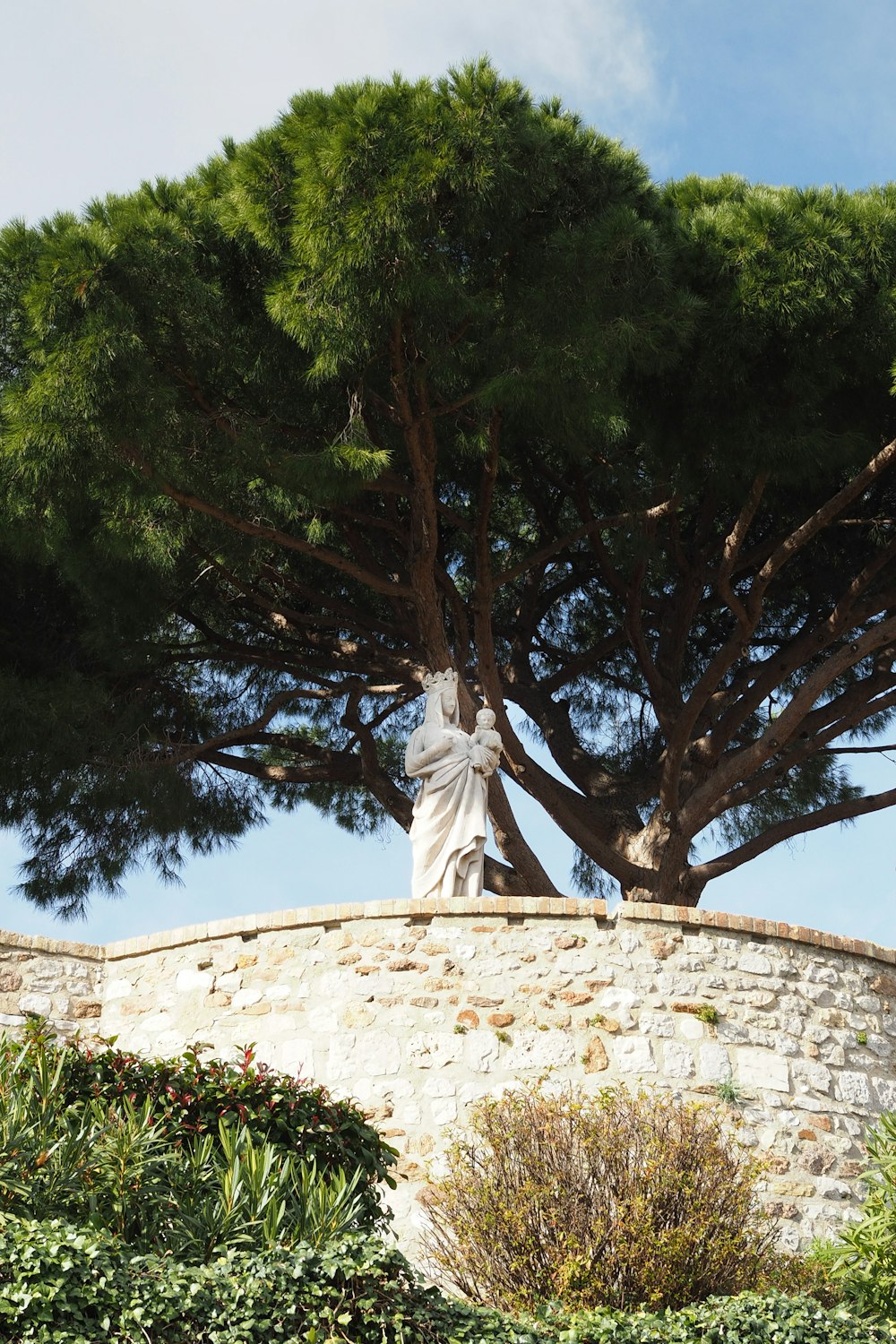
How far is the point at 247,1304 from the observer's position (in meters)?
4.91

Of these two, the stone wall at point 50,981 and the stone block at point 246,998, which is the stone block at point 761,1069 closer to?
the stone block at point 246,998

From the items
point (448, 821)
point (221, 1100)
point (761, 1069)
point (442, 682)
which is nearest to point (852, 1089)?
point (761, 1069)

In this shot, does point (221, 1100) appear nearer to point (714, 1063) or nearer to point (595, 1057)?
point (595, 1057)

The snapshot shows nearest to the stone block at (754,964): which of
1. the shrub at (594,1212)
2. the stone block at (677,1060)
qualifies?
the stone block at (677,1060)

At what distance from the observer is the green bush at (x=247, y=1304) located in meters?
4.71

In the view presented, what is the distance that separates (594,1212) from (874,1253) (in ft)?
3.94

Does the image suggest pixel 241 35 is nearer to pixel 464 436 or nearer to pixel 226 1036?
pixel 464 436

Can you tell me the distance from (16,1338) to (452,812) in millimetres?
4468

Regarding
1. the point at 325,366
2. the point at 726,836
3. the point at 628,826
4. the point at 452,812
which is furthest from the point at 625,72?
the point at 726,836

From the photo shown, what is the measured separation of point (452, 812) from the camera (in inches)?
344

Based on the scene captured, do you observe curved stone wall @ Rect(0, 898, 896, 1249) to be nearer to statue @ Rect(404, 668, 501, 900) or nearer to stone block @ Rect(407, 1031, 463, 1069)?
stone block @ Rect(407, 1031, 463, 1069)

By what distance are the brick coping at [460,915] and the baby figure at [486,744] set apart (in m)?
1.12

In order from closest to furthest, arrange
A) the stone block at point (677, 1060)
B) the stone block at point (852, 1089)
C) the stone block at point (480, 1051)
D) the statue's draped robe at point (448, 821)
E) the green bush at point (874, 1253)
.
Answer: the green bush at point (874, 1253) → the stone block at point (480, 1051) → the stone block at point (677, 1060) → the stone block at point (852, 1089) → the statue's draped robe at point (448, 821)

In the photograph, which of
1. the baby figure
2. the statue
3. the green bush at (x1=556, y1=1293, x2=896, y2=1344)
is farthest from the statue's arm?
the green bush at (x1=556, y1=1293, x2=896, y2=1344)
